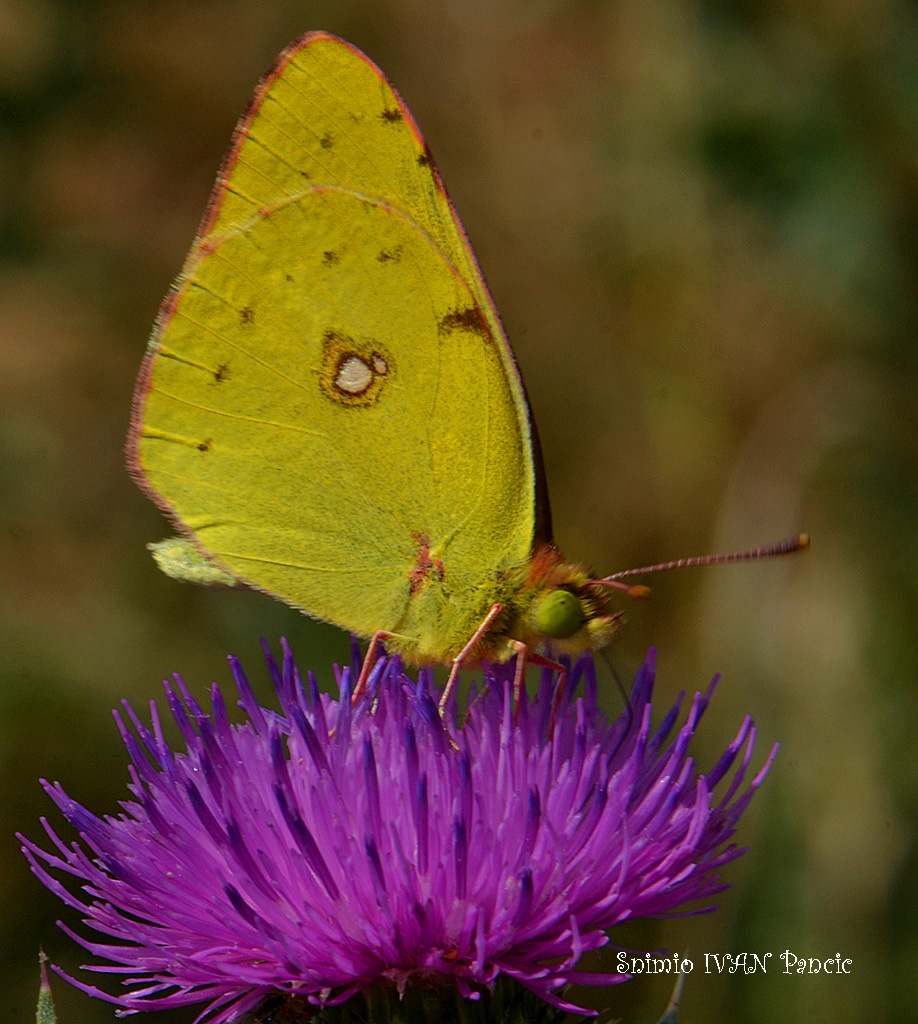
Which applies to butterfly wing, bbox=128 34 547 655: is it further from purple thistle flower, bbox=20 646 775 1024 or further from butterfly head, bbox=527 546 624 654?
purple thistle flower, bbox=20 646 775 1024

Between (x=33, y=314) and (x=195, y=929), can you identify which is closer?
(x=195, y=929)

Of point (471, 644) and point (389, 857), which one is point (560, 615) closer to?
point (471, 644)

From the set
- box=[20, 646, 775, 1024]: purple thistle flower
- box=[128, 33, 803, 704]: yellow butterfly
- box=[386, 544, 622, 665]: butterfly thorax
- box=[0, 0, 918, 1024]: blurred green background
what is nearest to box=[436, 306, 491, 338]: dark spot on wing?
box=[128, 33, 803, 704]: yellow butterfly

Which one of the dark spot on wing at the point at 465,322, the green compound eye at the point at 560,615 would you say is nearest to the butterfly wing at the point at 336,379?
the dark spot on wing at the point at 465,322

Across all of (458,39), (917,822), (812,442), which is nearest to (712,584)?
(812,442)

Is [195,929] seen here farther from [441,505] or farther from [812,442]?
[812,442]

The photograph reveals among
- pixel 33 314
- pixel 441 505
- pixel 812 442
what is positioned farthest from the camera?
pixel 33 314

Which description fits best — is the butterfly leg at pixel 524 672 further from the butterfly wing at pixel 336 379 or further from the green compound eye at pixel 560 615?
the butterfly wing at pixel 336 379
